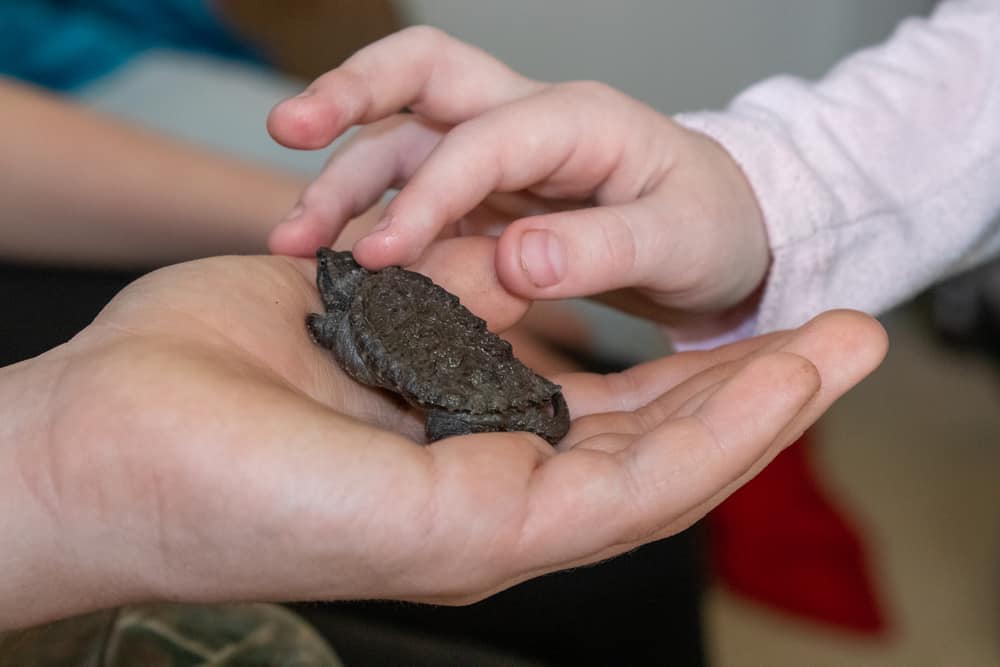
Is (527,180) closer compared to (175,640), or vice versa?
(175,640)

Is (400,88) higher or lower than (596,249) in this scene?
higher

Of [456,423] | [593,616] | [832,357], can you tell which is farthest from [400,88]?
[593,616]

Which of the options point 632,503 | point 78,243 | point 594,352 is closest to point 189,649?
point 632,503

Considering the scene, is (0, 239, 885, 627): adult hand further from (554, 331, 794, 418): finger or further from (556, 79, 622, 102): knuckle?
(556, 79, 622, 102): knuckle

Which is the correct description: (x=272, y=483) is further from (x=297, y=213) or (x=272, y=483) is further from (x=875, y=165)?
(x=875, y=165)

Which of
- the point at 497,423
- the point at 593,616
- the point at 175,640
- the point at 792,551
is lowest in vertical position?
the point at 792,551

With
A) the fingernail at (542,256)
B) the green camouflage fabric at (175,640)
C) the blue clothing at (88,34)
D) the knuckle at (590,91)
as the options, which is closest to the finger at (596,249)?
the fingernail at (542,256)

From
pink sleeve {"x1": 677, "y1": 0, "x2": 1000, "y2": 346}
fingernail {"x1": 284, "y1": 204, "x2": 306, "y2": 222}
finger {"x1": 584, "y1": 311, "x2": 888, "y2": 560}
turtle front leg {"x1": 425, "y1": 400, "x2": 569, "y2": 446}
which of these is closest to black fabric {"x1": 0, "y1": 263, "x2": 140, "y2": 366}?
fingernail {"x1": 284, "y1": 204, "x2": 306, "y2": 222}

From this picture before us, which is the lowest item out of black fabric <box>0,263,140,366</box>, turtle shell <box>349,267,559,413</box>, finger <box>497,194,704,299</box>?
black fabric <box>0,263,140,366</box>
